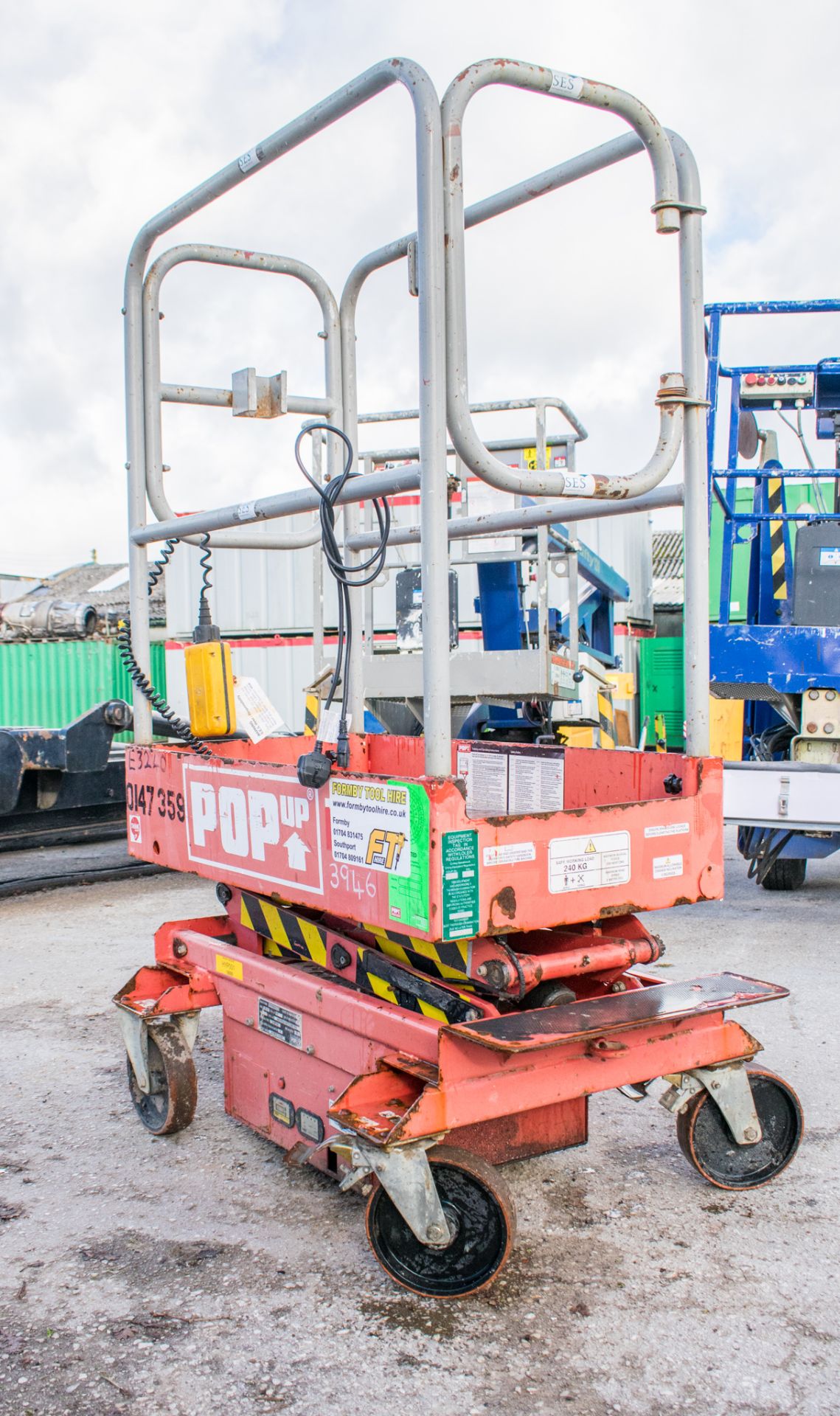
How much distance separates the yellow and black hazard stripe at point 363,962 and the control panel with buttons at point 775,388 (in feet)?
12.3

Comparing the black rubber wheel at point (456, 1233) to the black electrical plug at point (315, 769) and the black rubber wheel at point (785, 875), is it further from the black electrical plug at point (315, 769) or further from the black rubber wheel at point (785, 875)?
the black rubber wheel at point (785, 875)

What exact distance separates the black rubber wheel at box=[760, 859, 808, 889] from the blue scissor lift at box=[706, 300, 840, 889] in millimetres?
571

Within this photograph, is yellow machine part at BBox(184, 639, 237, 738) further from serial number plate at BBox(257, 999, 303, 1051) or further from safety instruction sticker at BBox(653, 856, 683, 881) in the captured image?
safety instruction sticker at BBox(653, 856, 683, 881)

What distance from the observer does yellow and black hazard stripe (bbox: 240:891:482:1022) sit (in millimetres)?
2465

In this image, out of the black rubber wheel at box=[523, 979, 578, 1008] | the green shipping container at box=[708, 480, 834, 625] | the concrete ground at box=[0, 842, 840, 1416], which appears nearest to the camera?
the concrete ground at box=[0, 842, 840, 1416]

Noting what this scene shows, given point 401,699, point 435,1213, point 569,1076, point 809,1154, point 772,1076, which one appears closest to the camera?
point 435,1213

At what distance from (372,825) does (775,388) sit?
4.11m

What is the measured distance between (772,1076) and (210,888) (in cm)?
475

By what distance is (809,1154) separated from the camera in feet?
9.43

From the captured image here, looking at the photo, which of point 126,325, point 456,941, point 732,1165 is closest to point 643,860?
point 456,941

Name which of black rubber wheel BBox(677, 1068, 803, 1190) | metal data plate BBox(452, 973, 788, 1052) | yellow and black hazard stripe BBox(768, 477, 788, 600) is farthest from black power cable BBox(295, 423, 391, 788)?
yellow and black hazard stripe BBox(768, 477, 788, 600)

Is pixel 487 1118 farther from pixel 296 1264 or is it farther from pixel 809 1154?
pixel 809 1154

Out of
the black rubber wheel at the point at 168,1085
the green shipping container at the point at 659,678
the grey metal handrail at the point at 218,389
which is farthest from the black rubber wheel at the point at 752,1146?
the green shipping container at the point at 659,678

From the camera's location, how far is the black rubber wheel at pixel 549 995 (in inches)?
101
